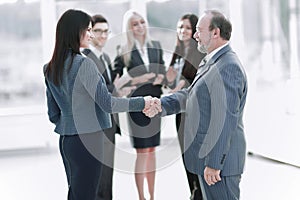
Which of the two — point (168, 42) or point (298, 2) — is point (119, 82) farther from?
point (298, 2)

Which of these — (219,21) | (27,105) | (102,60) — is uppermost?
(219,21)

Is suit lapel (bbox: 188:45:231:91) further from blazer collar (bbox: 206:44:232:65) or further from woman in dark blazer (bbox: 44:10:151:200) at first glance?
woman in dark blazer (bbox: 44:10:151:200)

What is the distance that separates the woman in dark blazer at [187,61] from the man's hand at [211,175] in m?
1.05

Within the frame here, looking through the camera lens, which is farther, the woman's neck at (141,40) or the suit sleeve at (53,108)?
the woman's neck at (141,40)

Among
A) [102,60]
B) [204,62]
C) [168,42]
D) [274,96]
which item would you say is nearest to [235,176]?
[204,62]

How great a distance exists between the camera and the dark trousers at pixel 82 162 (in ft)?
8.60

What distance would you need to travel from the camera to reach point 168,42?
4.60 m

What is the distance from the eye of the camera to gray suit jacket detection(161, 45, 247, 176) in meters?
2.29

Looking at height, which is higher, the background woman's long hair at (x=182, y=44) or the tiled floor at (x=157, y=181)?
the background woman's long hair at (x=182, y=44)

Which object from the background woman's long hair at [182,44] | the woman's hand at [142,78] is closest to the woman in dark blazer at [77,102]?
the background woman's long hair at [182,44]

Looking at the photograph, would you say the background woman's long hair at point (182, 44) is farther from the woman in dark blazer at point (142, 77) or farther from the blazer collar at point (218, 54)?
the blazer collar at point (218, 54)

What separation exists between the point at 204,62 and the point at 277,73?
10.6ft

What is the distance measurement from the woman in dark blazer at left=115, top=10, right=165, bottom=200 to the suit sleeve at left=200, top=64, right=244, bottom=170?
1423 mm

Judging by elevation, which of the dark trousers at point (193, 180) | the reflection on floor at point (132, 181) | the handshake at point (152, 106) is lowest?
the reflection on floor at point (132, 181)
